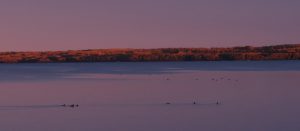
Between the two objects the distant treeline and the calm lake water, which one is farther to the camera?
the distant treeline

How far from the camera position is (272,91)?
86.2 ft

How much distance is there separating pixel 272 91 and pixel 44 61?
102457mm

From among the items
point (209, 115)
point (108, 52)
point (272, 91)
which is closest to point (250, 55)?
point (108, 52)

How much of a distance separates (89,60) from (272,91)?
321 ft

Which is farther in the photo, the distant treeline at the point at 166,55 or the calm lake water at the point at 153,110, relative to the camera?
the distant treeline at the point at 166,55

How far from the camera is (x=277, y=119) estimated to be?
17.1m

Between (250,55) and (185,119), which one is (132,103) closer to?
(185,119)

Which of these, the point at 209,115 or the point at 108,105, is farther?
the point at 108,105

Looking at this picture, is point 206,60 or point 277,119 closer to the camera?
point 277,119

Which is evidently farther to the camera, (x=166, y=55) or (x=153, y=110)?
(x=166, y=55)

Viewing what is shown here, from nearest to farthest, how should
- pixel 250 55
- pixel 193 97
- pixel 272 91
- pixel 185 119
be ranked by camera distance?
1. pixel 185 119
2. pixel 193 97
3. pixel 272 91
4. pixel 250 55

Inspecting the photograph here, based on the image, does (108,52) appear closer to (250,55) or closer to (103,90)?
(250,55)

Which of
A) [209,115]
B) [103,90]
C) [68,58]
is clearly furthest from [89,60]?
[209,115]

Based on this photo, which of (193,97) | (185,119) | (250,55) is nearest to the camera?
(185,119)
